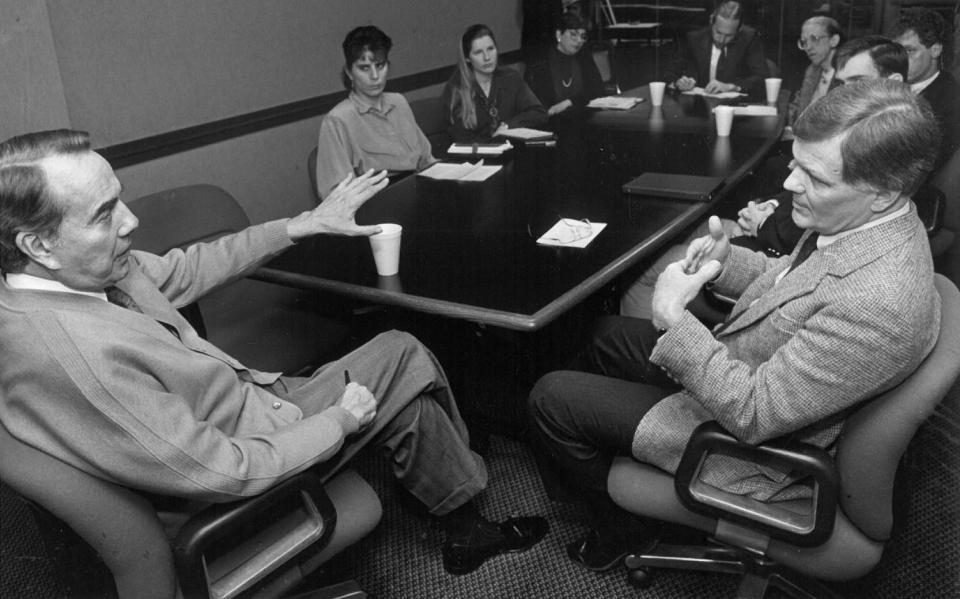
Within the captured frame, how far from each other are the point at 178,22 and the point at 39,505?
2.57m

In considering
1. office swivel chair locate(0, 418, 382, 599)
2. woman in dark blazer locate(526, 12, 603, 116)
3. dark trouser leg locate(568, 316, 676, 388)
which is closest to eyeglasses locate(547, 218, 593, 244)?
dark trouser leg locate(568, 316, 676, 388)

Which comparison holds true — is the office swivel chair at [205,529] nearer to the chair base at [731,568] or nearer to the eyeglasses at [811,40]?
the chair base at [731,568]

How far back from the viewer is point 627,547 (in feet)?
6.76

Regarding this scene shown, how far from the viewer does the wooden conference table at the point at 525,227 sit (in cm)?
184

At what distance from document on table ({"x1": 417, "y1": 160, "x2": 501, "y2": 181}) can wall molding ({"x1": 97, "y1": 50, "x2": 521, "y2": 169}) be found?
104 cm

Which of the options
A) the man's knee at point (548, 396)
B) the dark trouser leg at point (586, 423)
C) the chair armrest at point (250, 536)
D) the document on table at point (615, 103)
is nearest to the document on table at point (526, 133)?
the document on table at point (615, 103)

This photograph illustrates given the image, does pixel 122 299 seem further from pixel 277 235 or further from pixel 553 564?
pixel 553 564

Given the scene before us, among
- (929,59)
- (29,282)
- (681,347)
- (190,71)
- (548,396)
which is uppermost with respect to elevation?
(190,71)

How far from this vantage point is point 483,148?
326cm

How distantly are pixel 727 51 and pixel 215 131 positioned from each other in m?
3.44

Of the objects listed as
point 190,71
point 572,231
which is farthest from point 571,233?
point 190,71

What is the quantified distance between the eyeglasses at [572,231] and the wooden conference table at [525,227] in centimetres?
4

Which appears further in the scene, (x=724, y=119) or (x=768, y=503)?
(x=724, y=119)

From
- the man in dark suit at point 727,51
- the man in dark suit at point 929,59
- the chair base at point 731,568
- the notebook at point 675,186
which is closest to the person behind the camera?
the chair base at point 731,568
